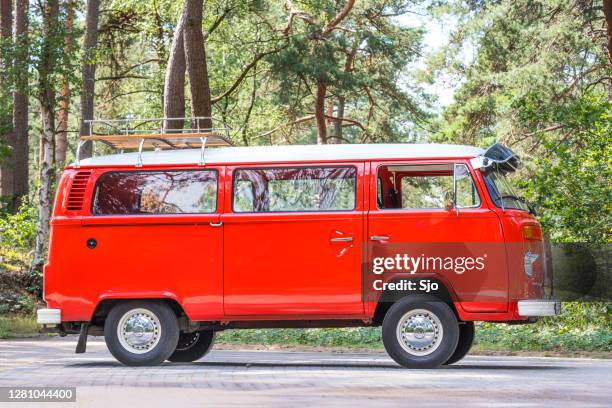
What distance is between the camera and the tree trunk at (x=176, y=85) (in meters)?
24.2

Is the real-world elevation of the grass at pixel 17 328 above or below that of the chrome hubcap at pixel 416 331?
below

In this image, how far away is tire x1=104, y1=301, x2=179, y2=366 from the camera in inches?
520

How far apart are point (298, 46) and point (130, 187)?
23.1m

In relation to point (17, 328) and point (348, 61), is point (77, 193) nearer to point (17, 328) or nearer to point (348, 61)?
point (17, 328)

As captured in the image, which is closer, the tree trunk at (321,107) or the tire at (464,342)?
the tire at (464,342)

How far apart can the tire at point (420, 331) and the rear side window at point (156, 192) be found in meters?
2.58

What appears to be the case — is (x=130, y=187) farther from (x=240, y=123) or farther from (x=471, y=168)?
(x=240, y=123)

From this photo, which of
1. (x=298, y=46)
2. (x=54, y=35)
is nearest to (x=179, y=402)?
(x=54, y=35)

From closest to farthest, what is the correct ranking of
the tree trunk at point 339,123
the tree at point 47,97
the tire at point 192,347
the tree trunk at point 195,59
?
the tire at point 192,347 < the tree trunk at point 195,59 < the tree at point 47,97 < the tree trunk at point 339,123

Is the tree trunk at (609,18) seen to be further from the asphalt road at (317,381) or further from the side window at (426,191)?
the side window at (426,191)

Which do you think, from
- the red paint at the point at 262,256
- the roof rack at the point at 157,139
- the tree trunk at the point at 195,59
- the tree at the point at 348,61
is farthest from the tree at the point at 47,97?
the red paint at the point at 262,256

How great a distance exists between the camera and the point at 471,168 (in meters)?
12.8

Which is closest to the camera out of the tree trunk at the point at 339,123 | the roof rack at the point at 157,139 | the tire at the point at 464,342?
the roof rack at the point at 157,139

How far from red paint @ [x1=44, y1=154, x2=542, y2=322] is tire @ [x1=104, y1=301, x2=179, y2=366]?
0.70ft
